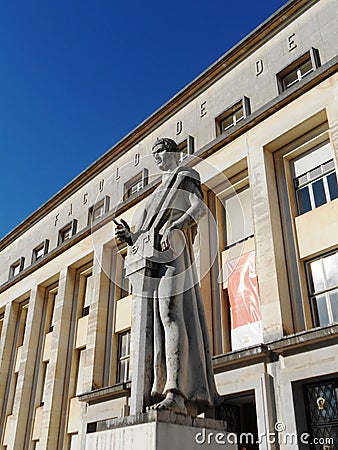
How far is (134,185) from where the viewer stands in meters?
24.4

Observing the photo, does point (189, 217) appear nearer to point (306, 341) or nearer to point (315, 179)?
point (306, 341)

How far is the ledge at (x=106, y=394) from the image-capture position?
57.6ft

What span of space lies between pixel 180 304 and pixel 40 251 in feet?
84.8

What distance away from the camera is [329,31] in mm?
16797

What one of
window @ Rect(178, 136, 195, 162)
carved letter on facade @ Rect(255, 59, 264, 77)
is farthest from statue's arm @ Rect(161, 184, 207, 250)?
Result: window @ Rect(178, 136, 195, 162)

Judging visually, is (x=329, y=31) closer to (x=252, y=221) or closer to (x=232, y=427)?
(x=252, y=221)

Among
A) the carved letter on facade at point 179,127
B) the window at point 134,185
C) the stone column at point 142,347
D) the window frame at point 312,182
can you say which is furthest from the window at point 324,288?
the window at point 134,185

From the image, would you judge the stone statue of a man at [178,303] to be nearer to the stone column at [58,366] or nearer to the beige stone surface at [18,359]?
the stone column at [58,366]

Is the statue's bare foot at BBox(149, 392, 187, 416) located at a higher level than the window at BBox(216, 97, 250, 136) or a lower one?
lower

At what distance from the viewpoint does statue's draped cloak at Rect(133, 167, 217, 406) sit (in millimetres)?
5359

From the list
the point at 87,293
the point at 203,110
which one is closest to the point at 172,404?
the point at 203,110

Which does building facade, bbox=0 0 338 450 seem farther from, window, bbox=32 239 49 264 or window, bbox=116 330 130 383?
window, bbox=32 239 49 264

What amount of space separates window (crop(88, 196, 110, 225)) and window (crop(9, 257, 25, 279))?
777 centimetres

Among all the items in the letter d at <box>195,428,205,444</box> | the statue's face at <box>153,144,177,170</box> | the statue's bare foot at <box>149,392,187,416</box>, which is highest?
the statue's face at <box>153,144,177,170</box>
